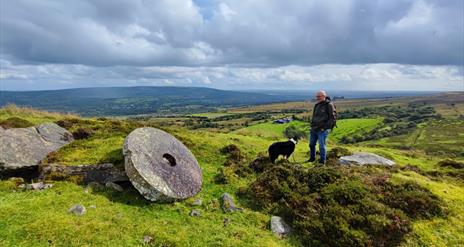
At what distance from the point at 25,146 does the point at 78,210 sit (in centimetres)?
534

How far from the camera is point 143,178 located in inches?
372

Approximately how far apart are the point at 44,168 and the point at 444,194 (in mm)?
14816

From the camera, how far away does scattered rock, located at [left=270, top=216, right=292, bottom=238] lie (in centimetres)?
866

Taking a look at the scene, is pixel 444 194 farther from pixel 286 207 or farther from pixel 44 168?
pixel 44 168

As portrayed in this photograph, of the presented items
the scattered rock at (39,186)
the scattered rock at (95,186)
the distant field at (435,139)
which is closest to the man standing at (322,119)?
the scattered rock at (95,186)

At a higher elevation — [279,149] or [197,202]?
[279,149]

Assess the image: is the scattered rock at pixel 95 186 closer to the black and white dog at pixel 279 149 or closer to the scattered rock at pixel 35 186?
the scattered rock at pixel 35 186

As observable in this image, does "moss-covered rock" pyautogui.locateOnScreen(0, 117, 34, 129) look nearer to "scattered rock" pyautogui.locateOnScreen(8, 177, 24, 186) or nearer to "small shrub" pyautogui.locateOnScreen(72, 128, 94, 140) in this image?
"small shrub" pyautogui.locateOnScreen(72, 128, 94, 140)

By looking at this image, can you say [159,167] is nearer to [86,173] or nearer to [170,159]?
[170,159]

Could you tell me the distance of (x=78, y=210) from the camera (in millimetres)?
8539

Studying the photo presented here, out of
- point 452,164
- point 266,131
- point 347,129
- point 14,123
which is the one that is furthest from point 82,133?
point 347,129

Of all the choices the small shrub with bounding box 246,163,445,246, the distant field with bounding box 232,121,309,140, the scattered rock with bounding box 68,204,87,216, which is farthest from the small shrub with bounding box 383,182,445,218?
the distant field with bounding box 232,121,309,140

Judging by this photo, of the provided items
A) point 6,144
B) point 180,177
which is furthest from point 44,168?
point 180,177

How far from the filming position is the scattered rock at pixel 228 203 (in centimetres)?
978
